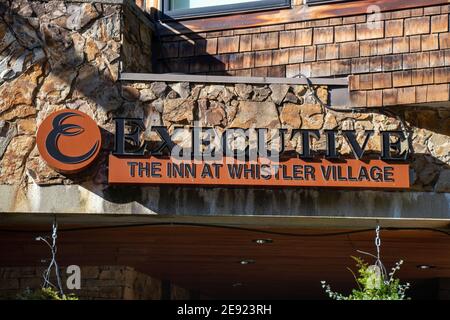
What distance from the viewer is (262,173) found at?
32.2 feet

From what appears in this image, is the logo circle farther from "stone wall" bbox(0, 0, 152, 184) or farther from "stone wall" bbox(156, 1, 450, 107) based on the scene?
"stone wall" bbox(156, 1, 450, 107)

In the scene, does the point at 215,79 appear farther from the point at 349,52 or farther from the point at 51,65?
the point at 51,65

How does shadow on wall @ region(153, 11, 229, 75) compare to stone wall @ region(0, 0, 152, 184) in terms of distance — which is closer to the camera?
stone wall @ region(0, 0, 152, 184)

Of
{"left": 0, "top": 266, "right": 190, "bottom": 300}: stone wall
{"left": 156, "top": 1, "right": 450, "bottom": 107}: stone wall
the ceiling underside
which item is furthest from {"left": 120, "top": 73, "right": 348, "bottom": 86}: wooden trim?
{"left": 0, "top": 266, "right": 190, "bottom": 300}: stone wall

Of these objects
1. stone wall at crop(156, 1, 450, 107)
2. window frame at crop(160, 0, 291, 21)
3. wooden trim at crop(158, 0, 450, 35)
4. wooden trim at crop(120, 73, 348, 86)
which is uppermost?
window frame at crop(160, 0, 291, 21)

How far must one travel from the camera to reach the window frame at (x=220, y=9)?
11219 millimetres

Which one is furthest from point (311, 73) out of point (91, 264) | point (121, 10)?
point (91, 264)

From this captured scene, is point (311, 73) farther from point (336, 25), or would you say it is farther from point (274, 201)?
point (274, 201)

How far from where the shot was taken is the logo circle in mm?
9695

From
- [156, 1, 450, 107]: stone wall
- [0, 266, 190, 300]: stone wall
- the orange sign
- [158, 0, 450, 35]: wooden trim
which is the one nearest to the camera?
the orange sign

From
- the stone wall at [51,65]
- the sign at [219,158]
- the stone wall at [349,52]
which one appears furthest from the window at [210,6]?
the sign at [219,158]

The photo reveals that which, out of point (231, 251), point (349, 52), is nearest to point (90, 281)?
point (231, 251)

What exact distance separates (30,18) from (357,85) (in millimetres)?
3564

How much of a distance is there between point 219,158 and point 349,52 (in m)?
2.04
